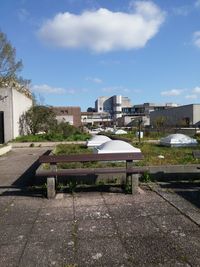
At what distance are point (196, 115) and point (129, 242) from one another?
84043 millimetres

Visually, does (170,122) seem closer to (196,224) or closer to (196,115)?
(196,115)

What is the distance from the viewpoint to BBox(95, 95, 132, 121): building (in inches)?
6865

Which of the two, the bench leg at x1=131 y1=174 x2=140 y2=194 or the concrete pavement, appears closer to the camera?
the concrete pavement

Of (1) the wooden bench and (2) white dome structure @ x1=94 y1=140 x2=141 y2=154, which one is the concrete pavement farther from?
(2) white dome structure @ x1=94 y1=140 x2=141 y2=154

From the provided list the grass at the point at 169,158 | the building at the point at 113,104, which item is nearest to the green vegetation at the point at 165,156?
the grass at the point at 169,158

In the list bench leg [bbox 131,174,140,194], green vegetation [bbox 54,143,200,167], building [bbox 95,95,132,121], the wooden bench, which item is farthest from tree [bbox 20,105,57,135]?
building [bbox 95,95,132,121]

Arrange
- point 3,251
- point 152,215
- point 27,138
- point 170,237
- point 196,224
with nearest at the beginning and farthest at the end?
point 3,251 → point 170,237 → point 196,224 → point 152,215 → point 27,138

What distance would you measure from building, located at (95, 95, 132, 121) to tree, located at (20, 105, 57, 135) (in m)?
135

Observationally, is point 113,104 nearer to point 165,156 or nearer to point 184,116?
point 184,116

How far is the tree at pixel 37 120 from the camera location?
33469mm

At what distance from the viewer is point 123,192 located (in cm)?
793

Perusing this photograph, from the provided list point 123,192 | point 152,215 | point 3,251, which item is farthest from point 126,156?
point 3,251

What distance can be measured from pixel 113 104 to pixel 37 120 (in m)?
147

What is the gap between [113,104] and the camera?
180 meters
